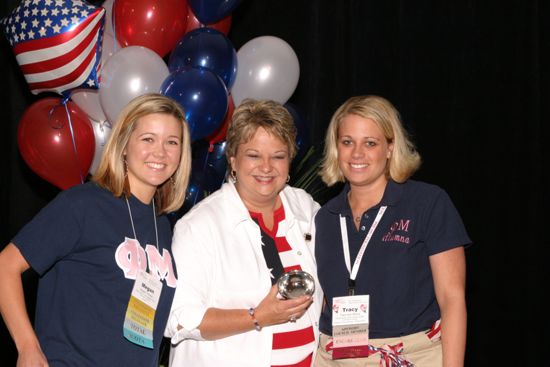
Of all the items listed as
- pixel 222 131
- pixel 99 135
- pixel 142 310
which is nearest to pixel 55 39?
pixel 99 135

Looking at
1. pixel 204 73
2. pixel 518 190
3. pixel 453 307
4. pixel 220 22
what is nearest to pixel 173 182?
pixel 204 73

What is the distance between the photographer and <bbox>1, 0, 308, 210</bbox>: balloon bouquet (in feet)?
10.3

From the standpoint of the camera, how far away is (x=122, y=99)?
3.23 meters

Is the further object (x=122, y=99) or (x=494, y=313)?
(x=494, y=313)

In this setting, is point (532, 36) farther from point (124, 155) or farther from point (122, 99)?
point (124, 155)

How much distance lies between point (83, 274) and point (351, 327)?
96 cm

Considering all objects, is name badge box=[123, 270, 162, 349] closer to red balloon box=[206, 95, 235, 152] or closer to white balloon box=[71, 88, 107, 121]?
red balloon box=[206, 95, 235, 152]

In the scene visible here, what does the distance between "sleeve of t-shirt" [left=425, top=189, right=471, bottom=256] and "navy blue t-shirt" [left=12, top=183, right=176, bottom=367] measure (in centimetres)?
102

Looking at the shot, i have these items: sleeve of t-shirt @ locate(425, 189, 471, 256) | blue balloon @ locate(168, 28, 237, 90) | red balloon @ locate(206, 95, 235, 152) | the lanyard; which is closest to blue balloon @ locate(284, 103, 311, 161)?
red balloon @ locate(206, 95, 235, 152)

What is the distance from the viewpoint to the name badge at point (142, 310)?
210cm

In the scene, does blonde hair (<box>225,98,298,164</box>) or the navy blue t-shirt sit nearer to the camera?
the navy blue t-shirt

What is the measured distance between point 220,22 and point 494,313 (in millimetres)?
2655

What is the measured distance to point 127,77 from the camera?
3199mm

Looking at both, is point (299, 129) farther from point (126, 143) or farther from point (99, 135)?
point (126, 143)
